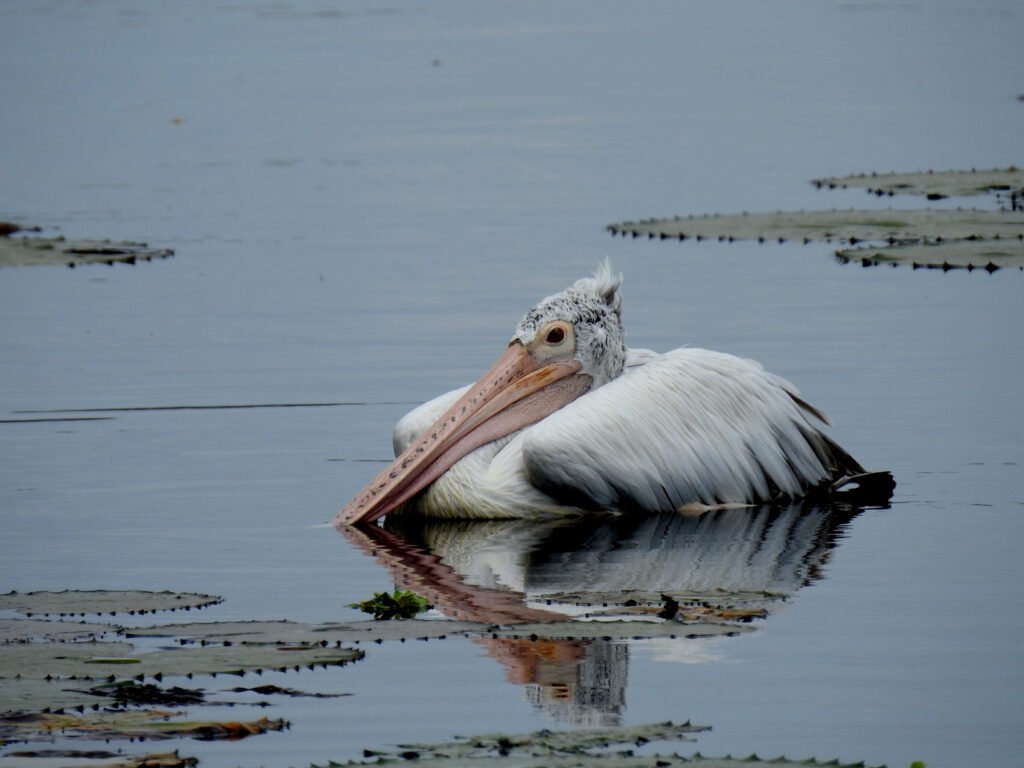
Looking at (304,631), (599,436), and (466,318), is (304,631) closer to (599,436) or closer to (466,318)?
(599,436)

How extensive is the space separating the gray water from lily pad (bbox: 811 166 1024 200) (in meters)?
0.24

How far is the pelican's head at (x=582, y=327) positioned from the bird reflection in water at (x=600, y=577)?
71cm

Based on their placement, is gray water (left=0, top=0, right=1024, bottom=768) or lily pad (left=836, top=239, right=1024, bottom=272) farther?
lily pad (left=836, top=239, right=1024, bottom=272)

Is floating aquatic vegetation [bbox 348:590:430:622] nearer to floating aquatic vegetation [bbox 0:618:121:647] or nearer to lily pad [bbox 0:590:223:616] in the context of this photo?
lily pad [bbox 0:590:223:616]

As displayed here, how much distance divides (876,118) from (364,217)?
547cm

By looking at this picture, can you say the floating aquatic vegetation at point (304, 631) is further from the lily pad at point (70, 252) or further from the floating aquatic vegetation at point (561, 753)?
the lily pad at point (70, 252)

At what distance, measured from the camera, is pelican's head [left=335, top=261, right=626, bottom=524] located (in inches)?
307

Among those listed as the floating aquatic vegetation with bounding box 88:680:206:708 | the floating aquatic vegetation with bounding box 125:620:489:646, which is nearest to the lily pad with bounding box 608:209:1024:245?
the floating aquatic vegetation with bounding box 125:620:489:646

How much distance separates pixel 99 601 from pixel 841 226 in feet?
24.1

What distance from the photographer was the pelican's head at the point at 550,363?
780cm

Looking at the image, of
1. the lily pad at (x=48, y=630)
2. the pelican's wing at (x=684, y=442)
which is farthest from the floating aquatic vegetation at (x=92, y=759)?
the pelican's wing at (x=684, y=442)

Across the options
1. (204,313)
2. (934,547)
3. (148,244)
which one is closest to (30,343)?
(204,313)

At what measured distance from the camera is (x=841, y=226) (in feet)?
41.3

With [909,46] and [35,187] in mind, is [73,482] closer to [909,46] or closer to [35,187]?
[35,187]
